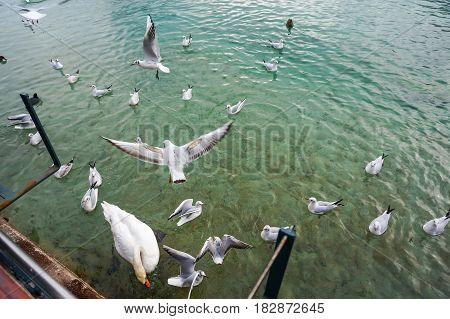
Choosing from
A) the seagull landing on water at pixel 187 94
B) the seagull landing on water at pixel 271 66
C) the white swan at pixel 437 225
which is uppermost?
the seagull landing on water at pixel 271 66

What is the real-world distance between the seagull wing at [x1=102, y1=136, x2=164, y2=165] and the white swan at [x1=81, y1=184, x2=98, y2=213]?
6.99 ft

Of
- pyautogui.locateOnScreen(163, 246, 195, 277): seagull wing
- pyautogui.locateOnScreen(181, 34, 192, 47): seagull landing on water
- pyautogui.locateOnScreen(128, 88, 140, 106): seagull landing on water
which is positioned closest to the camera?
pyautogui.locateOnScreen(163, 246, 195, 277): seagull wing

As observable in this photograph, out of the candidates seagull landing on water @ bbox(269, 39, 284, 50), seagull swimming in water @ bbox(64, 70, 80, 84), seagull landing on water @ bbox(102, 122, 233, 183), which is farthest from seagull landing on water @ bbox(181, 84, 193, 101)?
seagull landing on water @ bbox(269, 39, 284, 50)

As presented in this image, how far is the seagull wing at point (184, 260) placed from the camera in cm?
614

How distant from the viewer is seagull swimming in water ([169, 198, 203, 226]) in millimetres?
8062

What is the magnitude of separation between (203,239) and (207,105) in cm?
683

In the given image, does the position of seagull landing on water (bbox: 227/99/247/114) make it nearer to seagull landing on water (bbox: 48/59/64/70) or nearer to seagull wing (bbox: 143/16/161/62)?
seagull wing (bbox: 143/16/161/62)

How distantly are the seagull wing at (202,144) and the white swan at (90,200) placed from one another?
9.78ft

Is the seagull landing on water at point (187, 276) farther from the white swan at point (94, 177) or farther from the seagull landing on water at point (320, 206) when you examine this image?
the white swan at point (94, 177)

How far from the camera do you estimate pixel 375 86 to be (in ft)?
45.7

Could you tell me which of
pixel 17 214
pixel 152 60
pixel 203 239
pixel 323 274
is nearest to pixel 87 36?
pixel 152 60

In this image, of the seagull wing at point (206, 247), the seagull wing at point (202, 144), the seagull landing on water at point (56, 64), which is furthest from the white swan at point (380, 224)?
the seagull landing on water at point (56, 64)

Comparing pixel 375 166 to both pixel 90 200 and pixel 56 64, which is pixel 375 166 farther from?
pixel 56 64

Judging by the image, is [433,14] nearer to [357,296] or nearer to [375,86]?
[375,86]
